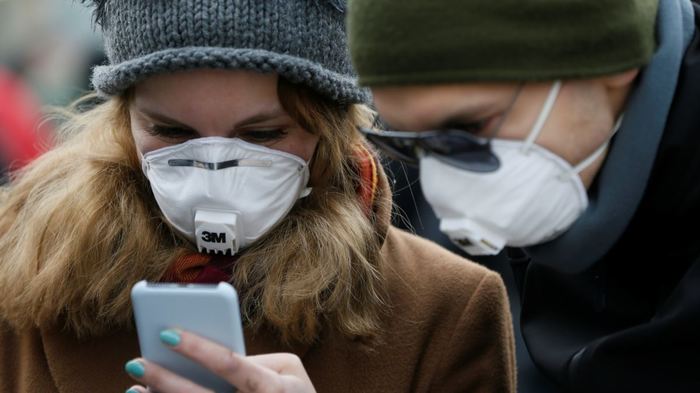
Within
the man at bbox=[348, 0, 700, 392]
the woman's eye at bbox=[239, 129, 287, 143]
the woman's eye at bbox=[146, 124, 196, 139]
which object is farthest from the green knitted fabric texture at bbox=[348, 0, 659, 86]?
the woman's eye at bbox=[146, 124, 196, 139]

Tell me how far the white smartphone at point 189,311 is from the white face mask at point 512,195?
1.62ft

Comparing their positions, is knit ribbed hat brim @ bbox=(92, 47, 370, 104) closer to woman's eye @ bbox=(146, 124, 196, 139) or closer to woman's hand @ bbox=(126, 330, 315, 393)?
woman's eye @ bbox=(146, 124, 196, 139)

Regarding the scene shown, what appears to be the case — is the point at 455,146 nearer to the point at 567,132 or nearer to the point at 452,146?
the point at 452,146

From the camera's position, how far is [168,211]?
2857mm

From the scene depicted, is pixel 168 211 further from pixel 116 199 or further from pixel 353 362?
pixel 353 362

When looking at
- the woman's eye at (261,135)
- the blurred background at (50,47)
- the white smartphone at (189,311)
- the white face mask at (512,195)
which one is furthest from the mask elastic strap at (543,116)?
the blurred background at (50,47)

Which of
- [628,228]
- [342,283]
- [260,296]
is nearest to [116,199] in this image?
[260,296]


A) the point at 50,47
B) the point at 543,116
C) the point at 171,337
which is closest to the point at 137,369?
the point at 171,337

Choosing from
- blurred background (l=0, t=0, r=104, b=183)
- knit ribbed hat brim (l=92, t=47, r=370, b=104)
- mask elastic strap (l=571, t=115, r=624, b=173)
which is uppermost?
knit ribbed hat brim (l=92, t=47, r=370, b=104)

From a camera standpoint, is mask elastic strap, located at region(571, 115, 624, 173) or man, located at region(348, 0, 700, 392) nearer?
man, located at region(348, 0, 700, 392)

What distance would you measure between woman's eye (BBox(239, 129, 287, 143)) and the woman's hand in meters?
0.60

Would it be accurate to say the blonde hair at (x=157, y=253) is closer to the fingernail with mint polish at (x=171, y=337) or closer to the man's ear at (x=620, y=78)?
the fingernail with mint polish at (x=171, y=337)

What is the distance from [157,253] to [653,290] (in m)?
1.31

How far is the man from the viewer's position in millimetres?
2170
